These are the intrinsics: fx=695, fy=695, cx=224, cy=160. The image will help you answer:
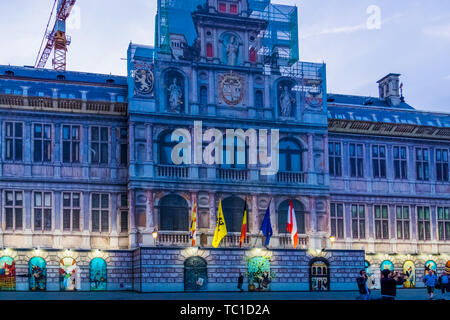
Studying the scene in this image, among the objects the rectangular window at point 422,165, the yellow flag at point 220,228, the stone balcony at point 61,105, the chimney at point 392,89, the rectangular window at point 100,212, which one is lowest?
the yellow flag at point 220,228

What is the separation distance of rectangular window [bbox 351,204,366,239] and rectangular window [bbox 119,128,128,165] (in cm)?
1813

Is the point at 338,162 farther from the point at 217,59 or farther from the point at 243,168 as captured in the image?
the point at 217,59

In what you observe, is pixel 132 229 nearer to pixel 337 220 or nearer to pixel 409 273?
pixel 337 220

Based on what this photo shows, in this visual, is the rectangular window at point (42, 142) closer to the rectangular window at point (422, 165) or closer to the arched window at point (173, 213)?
the arched window at point (173, 213)

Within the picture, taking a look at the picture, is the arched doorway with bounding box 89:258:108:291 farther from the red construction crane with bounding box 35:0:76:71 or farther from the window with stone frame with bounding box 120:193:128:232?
the red construction crane with bounding box 35:0:76:71

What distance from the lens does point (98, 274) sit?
47250 millimetres

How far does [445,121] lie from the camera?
59156 millimetres

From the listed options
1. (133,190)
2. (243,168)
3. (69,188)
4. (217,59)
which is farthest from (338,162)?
(69,188)

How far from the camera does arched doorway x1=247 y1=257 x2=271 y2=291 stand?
4825 cm

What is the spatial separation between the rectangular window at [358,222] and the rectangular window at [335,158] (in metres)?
2.95

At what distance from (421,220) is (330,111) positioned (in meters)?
11.6

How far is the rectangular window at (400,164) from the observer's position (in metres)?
56.1

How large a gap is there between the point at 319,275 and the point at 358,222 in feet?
22.4

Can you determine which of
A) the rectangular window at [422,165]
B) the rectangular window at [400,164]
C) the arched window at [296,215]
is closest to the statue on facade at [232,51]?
the arched window at [296,215]
